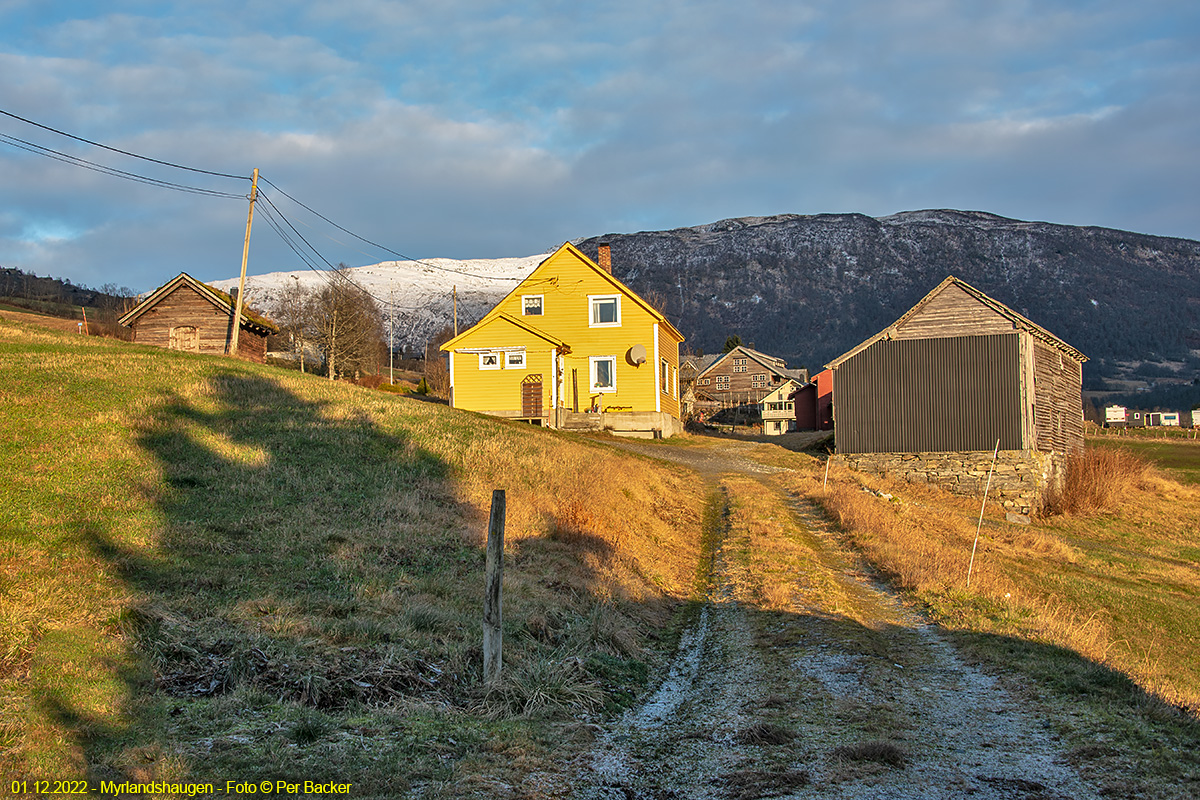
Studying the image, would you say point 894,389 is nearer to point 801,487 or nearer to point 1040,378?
point 1040,378

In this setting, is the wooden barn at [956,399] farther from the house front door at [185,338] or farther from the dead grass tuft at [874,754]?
the house front door at [185,338]

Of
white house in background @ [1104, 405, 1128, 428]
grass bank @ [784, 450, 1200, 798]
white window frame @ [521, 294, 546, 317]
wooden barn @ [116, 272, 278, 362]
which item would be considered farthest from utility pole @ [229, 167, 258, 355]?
white house in background @ [1104, 405, 1128, 428]

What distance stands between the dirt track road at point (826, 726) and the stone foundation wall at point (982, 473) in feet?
84.5

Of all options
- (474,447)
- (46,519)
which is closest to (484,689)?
(46,519)

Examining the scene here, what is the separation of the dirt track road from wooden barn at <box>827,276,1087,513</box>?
2613cm

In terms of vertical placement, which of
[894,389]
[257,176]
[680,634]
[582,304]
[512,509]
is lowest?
[680,634]

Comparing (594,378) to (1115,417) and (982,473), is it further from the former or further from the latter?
(1115,417)

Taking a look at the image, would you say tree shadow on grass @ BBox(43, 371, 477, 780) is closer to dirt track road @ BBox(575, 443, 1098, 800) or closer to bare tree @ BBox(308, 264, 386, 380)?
dirt track road @ BBox(575, 443, 1098, 800)

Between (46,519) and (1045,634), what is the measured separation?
45.5 ft

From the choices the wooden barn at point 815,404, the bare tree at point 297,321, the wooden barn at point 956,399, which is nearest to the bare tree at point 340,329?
the bare tree at point 297,321

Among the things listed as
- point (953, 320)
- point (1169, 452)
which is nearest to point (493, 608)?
point (953, 320)

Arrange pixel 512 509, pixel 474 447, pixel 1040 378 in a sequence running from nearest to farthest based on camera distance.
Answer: pixel 512 509 → pixel 474 447 → pixel 1040 378

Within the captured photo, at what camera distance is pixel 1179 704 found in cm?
883

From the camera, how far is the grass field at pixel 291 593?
6.50 m
